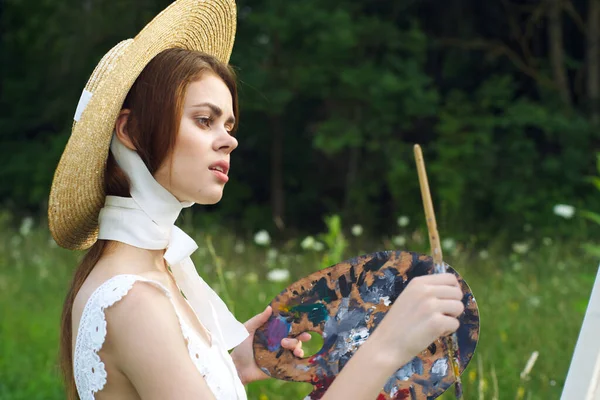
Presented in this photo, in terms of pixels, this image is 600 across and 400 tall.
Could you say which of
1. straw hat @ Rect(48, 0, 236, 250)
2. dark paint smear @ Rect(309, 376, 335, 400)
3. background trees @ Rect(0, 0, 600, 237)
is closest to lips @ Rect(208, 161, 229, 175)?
straw hat @ Rect(48, 0, 236, 250)

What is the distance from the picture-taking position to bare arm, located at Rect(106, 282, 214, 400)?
1508mm

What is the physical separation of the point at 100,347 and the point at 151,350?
12 cm

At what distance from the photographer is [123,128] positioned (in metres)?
1.71

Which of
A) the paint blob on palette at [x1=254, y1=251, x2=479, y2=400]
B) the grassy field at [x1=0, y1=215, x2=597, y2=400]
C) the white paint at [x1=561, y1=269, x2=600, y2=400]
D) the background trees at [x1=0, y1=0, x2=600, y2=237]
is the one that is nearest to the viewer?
the white paint at [x1=561, y1=269, x2=600, y2=400]

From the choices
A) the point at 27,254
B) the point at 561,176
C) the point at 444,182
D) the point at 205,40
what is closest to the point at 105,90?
the point at 205,40

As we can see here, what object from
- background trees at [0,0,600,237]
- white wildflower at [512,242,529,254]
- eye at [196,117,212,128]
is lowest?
background trees at [0,0,600,237]

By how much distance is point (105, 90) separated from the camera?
168 centimetres

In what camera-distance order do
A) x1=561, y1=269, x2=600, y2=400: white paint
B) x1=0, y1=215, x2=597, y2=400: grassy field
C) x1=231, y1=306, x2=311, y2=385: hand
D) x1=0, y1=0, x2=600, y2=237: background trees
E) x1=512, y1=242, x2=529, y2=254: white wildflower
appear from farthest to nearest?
x1=0, y1=0, x2=600, y2=237: background trees
x1=512, y1=242, x2=529, y2=254: white wildflower
x1=0, y1=215, x2=597, y2=400: grassy field
x1=231, y1=306, x2=311, y2=385: hand
x1=561, y1=269, x2=600, y2=400: white paint

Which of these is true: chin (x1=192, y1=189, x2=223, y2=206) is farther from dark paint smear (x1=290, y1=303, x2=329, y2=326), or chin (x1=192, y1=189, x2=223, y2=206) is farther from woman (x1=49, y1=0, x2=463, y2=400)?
dark paint smear (x1=290, y1=303, x2=329, y2=326)

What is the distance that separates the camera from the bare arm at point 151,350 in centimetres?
151

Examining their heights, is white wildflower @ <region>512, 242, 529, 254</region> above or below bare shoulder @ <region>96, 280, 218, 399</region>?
below

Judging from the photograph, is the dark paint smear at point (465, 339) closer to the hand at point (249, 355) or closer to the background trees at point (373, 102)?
the hand at point (249, 355)

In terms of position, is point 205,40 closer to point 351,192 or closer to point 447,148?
point 447,148

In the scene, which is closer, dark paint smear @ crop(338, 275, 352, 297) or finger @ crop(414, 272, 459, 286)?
finger @ crop(414, 272, 459, 286)
